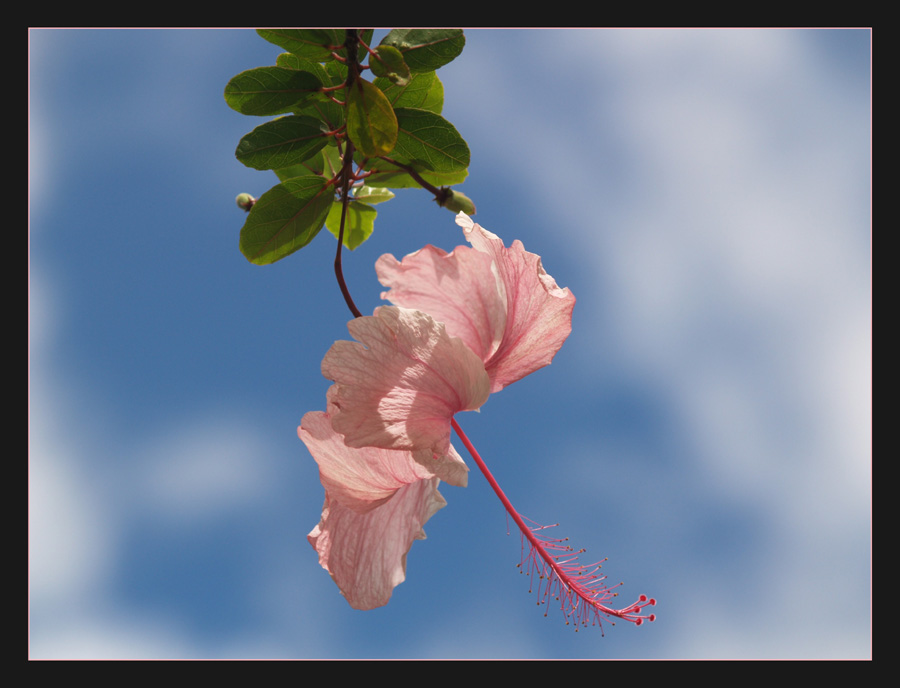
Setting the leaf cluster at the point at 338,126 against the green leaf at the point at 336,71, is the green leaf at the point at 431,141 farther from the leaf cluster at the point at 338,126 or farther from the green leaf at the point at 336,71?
the green leaf at the point at 336,71

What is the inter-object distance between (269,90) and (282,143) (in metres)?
0.12

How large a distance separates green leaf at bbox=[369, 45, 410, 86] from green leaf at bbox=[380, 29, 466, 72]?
0.05 meters

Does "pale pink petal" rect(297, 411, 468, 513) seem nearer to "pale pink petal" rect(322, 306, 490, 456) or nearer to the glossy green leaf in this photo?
"pale pink petal" rect(322, 306, 490, 456)

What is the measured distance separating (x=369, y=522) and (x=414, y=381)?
33 cm

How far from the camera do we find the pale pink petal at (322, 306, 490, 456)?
0.97 meters

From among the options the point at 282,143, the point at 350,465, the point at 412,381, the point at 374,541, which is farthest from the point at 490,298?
the point at 282,143

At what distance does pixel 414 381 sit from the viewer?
1.00 meters

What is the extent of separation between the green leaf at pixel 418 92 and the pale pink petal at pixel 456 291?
0.42 metres

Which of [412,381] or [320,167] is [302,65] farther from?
[412,381]

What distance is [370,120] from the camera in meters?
1.25

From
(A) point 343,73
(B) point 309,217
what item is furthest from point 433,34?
(B) point 309,217

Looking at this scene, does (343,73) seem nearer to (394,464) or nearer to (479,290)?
(479,290)

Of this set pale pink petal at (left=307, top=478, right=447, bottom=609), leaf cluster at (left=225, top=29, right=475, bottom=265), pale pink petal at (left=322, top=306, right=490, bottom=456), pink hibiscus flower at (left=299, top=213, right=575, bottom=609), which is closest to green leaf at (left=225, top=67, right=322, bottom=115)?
leaf cluster at (left=225, top=29, right=475, bottom=265)

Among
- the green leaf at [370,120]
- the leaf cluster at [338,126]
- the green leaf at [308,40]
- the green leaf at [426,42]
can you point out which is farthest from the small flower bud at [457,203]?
the green leaf at [308,40]
